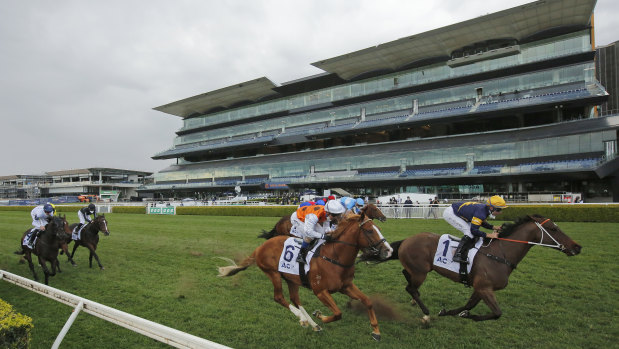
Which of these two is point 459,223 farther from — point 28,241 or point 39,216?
point 28,241

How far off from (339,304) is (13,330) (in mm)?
3983

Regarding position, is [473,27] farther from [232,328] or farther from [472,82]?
[232,328]

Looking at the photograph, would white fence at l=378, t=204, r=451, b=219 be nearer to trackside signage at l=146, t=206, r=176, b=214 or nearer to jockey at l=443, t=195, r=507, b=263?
jockey at l=443, t=195, r=507, b=263

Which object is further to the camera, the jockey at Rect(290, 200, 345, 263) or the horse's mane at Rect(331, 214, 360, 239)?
the jockey at Rect(290, 200, 345, 263)

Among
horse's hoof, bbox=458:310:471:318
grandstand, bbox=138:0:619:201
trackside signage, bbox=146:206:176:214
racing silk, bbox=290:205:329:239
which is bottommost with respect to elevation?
trackside signage, bbox=146:206:176:214

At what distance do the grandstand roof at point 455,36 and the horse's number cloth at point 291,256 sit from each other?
3618cm

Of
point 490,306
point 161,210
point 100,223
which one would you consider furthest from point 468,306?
point 161,210

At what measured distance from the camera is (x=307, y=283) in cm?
468

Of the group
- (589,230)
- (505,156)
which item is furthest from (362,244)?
(505,156)

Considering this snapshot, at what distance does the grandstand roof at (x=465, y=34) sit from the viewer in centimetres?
3118

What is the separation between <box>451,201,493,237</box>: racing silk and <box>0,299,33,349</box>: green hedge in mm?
4894

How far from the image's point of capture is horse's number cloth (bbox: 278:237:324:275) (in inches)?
189

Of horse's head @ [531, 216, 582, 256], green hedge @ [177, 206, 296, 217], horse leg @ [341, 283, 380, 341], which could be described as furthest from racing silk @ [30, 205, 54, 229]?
green hedge @ [177, 206, 296, 217]

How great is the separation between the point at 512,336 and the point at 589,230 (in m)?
A: 11.4
